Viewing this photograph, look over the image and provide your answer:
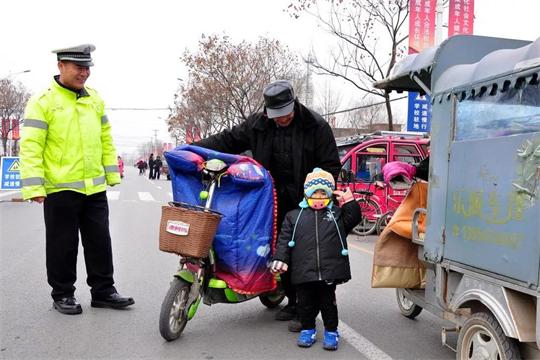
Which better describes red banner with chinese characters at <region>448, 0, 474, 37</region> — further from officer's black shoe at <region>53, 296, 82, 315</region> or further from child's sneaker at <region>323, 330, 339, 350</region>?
officer's black shoe at <region>53, 296, 82, 315</region>

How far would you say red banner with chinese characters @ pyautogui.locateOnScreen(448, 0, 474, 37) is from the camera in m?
13.2

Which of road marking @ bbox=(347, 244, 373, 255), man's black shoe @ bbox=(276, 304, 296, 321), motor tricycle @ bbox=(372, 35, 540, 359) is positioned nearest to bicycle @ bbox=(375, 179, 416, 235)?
road marking @ bbox=(347, 244, 373, 255)

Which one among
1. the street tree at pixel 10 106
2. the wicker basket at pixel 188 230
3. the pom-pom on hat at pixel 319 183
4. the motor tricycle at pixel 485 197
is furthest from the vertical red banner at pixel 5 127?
the motor tricycle at pixel 485 197

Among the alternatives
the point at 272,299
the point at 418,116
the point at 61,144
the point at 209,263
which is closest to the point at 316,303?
the point at 209,263

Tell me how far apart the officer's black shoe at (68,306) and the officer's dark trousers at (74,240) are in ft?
0.15

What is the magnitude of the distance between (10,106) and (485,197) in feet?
165

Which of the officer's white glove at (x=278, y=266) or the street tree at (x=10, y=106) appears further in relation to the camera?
the street tree at (x=10, y=106)

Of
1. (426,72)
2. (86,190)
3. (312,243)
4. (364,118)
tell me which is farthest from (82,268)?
(364,118)

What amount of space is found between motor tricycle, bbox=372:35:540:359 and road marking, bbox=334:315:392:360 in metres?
0.49

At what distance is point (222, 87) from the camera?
3259 centimetres

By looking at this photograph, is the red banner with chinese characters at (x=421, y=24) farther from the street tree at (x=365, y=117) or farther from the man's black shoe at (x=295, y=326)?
the street tree at (x=365, y=117)

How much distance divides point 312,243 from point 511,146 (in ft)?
5.06

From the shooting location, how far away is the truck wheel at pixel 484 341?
2734 millimetres

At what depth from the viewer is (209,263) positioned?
399cm
